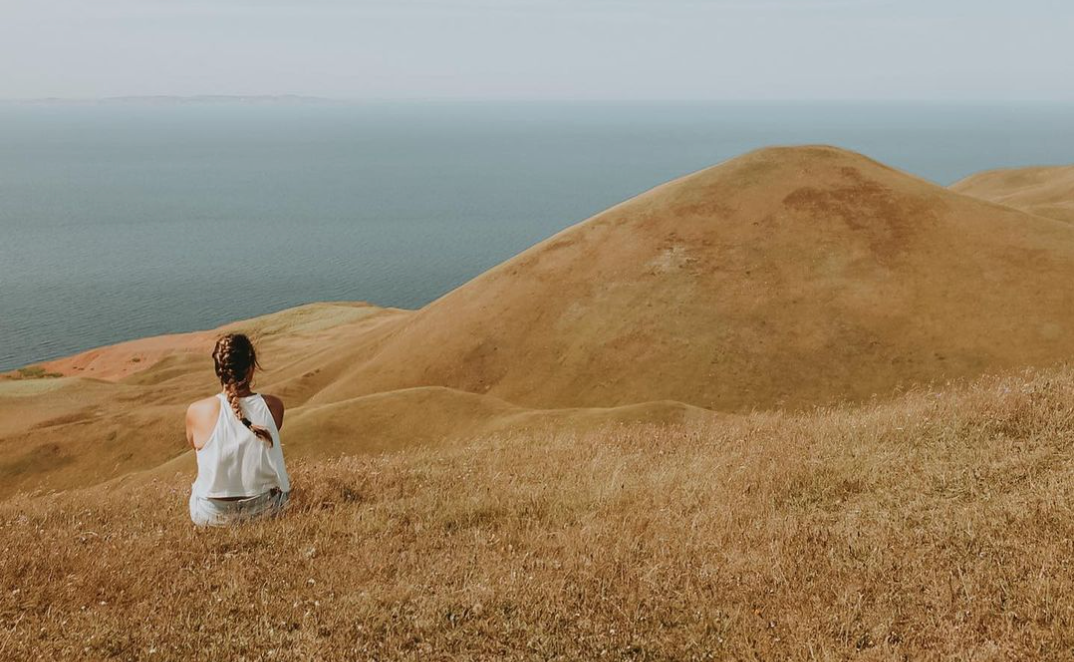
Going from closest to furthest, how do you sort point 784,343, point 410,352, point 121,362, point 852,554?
1. point 852,554
2. point 784,343
3. point 410,352
4. point 121,362

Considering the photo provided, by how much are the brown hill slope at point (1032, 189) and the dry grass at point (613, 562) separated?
247ft

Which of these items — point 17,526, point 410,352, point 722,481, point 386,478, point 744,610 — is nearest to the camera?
point 744,610

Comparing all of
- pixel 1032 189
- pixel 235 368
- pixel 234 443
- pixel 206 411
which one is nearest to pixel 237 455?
pixel 234 443

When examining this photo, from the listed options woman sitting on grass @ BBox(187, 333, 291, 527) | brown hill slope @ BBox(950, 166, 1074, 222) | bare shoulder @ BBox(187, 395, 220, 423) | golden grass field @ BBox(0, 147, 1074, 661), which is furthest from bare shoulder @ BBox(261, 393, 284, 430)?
brown hill slope @ BBox(950, 166, 1074, 222)

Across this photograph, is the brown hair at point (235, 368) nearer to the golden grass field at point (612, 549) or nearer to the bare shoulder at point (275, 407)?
the bare shoulder at point (275, 407)

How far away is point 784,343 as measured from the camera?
38156 millimetres

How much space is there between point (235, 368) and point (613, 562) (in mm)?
5223

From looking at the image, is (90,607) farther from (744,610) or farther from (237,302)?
(237,302)

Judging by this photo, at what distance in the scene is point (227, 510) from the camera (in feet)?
29.6

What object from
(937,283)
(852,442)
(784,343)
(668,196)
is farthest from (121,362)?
(852,442)

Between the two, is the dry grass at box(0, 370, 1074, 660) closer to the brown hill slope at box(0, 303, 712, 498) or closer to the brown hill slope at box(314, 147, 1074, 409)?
the brown hill slope at box(0, 303, 712, 498)

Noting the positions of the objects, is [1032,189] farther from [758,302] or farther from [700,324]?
[700,324]

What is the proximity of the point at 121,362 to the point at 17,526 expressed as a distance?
83.0 m

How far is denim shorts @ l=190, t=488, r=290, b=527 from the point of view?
9.00m
